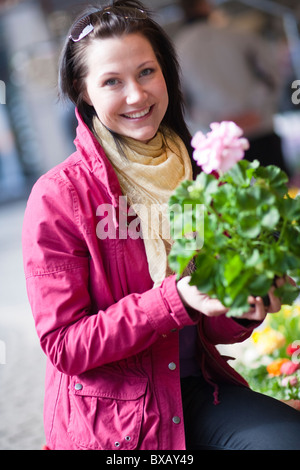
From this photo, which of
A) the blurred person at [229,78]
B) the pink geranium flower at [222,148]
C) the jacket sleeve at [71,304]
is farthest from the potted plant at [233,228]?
the blurred person at [229,78]

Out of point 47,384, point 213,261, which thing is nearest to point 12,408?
point 47,384

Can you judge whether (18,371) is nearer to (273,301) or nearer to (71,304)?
(71,304)

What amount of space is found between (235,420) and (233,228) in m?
0.56

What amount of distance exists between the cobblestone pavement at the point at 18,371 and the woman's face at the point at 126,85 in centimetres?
164

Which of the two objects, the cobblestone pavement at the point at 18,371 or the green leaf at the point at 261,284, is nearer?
the green leaf at the point at 261,284

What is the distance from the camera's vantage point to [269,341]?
262cm

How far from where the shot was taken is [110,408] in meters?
1.44

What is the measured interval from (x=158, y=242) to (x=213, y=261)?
355mm

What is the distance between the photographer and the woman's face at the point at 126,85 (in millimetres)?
1476

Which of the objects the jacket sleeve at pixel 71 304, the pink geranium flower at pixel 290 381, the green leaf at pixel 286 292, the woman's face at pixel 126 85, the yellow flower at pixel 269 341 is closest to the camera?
the green leaf at pixel 286 292

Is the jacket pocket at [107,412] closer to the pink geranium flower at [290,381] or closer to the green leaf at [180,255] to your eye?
the green leaf at [180,255]

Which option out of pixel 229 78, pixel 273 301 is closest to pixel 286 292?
pixel 273 301

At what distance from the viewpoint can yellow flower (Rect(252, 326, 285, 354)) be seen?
260cm

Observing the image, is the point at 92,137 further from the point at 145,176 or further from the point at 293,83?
the point at 293,83
